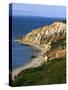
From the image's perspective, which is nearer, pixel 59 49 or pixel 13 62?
pixel 13 62

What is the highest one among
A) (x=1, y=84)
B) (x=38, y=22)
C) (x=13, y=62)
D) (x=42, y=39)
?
(x=38, y=22)

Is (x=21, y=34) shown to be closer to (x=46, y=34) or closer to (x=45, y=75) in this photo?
(x=46, y=34)

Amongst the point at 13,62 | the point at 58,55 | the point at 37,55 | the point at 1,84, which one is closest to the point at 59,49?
the point at 58,55

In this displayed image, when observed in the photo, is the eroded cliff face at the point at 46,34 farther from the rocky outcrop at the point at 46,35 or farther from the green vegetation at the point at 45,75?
the green vegetation at the point at 45,75

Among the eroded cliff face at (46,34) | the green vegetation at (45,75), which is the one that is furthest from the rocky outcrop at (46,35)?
the green vegetation at (45,75)

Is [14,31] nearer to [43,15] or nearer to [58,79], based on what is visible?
[43,15]

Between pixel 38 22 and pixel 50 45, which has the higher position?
pixel 38 22
